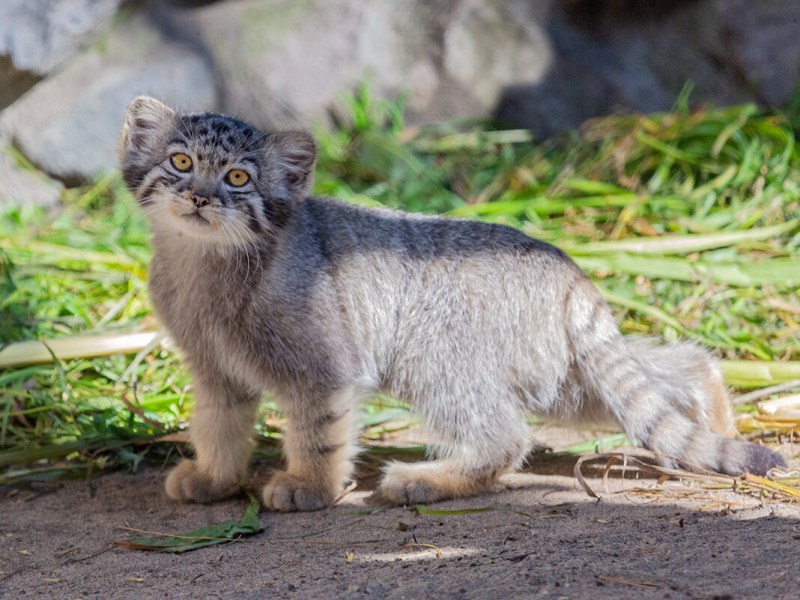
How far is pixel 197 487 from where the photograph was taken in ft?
14.1

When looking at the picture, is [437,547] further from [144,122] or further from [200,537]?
[144,122]

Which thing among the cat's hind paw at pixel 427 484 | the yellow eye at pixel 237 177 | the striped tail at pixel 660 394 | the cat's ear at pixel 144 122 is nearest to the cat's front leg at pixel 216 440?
the cat's hind paw at pixel 427 484

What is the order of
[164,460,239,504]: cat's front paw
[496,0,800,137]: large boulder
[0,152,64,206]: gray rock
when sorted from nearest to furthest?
[164,460,239,504]: cat's front paw
[0,152,64,206]: gray rock
[496,0,800,137]: large boulder

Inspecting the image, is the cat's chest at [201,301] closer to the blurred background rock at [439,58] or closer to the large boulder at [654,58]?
the blurred background rock at [439,58]

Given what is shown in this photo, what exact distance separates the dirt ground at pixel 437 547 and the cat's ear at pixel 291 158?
4.60 feet

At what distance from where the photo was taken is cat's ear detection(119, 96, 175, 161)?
4055mm

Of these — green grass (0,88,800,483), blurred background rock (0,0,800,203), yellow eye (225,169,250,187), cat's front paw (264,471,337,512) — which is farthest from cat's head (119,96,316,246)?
blurred background rock (0,0,800,203)

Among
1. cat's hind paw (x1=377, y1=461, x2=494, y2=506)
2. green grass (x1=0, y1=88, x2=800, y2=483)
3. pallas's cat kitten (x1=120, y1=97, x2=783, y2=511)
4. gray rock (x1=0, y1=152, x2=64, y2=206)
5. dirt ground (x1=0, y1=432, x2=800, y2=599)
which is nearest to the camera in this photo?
dirt ground (x1=0, y1=432, x2=800, y2=599)

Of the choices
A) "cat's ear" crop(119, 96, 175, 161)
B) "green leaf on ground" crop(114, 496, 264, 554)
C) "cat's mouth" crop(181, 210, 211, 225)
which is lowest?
"green leaf on ground" crop(114, 496, 264, 554)

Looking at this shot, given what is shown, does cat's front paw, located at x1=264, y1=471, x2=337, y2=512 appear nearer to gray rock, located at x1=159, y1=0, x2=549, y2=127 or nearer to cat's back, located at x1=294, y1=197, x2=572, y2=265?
cat's back, located at x1=294, y1=197, x2=572, y2=265

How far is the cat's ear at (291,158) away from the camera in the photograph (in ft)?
13.5

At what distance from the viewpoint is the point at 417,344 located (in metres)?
4.32

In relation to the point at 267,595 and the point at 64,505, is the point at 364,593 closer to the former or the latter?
the point at 267,595

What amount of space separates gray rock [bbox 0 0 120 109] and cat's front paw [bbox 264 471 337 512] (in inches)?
137
